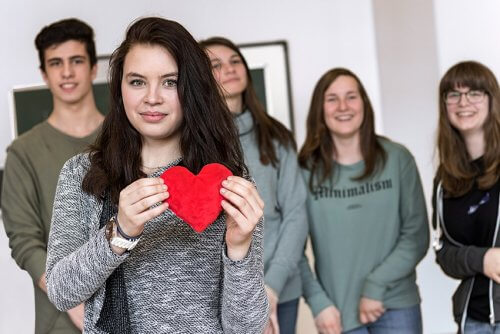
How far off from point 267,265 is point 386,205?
54 centimetres

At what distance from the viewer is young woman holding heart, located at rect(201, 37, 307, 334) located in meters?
2.79

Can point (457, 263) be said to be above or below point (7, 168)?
below

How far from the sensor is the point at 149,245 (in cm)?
161

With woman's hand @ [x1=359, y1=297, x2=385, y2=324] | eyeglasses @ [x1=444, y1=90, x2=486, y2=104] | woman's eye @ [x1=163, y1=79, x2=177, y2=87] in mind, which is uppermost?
woman's eye @ [x1=163, y1=79, x2=177, y2=87]

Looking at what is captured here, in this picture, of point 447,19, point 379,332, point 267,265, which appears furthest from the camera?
point 447,19

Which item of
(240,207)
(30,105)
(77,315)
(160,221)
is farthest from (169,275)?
(30,105)

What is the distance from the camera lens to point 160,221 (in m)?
1.63

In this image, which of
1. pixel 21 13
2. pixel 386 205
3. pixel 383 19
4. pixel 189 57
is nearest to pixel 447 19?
pixel 383 19

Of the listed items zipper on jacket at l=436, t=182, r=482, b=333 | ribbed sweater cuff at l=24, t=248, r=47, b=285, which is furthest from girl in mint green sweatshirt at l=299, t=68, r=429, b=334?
ribbed sweater cuff at l=24, t=248, r=47, b=285

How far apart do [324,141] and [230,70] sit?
0.49 metres

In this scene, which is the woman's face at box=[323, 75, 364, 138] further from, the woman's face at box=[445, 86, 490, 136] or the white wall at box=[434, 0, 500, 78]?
the white wall at box=[434, 0, 500, 78]

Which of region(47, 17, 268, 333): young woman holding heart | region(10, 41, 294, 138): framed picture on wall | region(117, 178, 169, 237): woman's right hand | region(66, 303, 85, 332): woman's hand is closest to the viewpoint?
region(117, 178, 169, 237): woman's right hand

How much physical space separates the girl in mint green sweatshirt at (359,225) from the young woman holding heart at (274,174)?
Result: 15 cm

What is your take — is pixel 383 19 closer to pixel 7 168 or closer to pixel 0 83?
pixel 0 83
